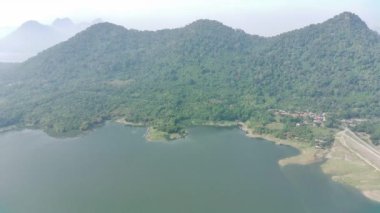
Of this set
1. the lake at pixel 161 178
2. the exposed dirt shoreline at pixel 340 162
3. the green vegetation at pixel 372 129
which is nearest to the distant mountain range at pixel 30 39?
the lake at pixel 161 178

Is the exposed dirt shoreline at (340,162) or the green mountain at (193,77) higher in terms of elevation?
the green mountain at (193,77)

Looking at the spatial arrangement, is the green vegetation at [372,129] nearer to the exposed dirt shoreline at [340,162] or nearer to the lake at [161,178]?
the exposed dirt shoreline at [340,162]

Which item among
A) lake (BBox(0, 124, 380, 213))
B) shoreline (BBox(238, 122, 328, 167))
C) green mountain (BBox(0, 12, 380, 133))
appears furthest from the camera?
green mountain (BBox(0, 12, 380, 133))

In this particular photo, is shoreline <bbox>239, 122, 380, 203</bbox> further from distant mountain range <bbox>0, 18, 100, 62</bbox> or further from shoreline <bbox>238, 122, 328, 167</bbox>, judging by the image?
distant mountain range <bbox>0, 18, 100, 62</bbox>

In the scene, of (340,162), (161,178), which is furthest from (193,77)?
(161,178)

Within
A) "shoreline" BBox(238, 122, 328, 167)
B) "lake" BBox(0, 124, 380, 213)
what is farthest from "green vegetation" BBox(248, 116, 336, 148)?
"lake" BBox(0, 124, 380, 213)

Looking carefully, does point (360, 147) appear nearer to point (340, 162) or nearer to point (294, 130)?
point (340, 162)

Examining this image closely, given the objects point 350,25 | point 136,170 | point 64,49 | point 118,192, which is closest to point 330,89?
point 350,25
